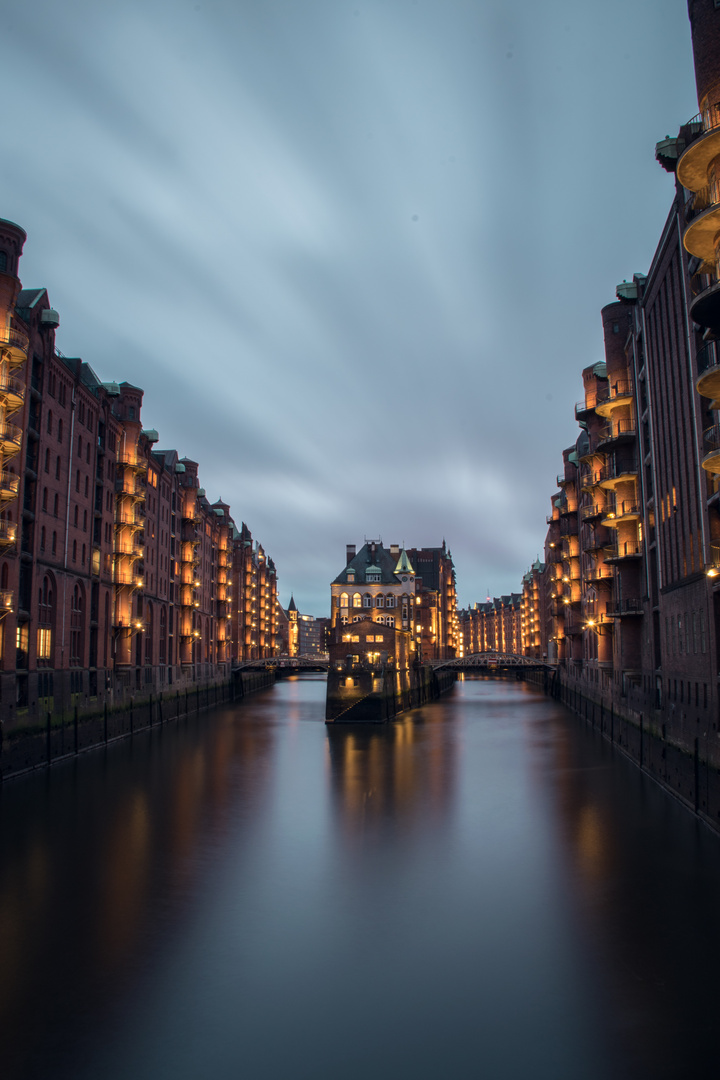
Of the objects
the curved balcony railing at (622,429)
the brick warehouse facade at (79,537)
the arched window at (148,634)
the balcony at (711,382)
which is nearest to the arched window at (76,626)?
the brick warehouse facade at (79,537)

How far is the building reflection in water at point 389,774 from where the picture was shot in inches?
1167

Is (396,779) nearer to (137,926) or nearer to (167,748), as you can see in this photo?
(167,748)

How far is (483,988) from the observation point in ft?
46.4

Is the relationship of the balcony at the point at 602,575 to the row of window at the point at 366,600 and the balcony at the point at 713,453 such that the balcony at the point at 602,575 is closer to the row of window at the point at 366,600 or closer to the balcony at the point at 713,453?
the balcony at the point at 713,453

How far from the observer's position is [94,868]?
21531mm

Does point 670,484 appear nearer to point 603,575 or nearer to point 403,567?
point 603,575

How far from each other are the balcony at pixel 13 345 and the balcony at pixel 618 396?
113 ft

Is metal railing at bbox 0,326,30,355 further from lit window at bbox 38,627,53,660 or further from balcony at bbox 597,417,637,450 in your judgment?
balcony at bbox 597,417,637,450

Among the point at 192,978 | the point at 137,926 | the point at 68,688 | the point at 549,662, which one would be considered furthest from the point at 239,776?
the point at 549,662

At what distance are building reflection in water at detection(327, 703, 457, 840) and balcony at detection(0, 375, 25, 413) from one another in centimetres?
2332

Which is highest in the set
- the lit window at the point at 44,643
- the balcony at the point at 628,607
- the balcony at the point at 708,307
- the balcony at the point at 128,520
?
the balcony at the point at 708,307

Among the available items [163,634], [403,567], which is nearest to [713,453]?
[163,634]

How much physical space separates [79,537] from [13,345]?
673 inches

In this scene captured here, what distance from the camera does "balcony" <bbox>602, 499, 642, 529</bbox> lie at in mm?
48719
